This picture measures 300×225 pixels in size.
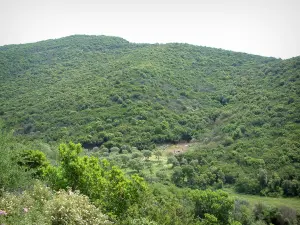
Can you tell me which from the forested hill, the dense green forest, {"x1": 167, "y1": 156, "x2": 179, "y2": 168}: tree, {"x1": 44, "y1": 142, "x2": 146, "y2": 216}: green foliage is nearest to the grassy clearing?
the dense green forest

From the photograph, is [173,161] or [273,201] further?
[173,161]

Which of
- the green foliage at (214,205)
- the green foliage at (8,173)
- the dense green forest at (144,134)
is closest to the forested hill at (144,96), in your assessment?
the dense green forest at (144,134)

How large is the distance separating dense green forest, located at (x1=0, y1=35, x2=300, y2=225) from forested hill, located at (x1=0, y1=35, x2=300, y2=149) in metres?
0.34

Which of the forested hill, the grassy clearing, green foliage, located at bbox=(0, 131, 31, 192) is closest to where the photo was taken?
green foliage, located at bbox=(0, 131, 31, 192)

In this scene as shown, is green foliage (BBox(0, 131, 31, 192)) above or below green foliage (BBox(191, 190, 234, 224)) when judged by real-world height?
above

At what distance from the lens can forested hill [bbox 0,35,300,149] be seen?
62531mm

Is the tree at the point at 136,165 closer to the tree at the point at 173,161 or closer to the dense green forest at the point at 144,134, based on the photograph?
the dense green forest at the point at 144,134

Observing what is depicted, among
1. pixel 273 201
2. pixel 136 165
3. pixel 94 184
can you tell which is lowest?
pixel 273 201

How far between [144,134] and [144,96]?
56.5 ft

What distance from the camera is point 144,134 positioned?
213 feet

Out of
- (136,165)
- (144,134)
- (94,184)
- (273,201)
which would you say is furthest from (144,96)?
(94,184)

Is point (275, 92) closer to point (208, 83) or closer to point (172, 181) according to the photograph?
point (208, 83)

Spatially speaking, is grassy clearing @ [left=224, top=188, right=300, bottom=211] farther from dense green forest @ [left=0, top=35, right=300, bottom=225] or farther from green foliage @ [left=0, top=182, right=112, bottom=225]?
green foliage @ [left=0, top=182, right=112, bottom=225]

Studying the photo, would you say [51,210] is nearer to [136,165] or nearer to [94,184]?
[94,184]
